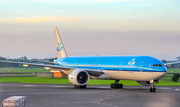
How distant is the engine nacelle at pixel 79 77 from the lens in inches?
1371

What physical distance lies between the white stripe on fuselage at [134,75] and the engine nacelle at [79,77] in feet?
7.21

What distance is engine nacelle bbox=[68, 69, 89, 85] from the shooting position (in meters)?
34.8

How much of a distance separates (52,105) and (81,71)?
16215 mm

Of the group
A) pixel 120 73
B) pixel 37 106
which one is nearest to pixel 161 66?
pixel 120 73

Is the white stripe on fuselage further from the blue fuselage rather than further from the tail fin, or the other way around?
the tail fin

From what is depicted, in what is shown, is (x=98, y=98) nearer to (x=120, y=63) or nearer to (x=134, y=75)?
(x=134, y=75)

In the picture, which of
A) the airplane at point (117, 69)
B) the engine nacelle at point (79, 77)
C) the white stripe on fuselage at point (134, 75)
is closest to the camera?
the white stripe on fuselage at point (134, 75)

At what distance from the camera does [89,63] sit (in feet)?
131

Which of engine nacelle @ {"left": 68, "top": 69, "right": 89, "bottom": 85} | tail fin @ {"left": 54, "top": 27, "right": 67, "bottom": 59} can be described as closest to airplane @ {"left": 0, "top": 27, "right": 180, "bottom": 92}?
engine nacelle @ {"left": 68, "top": 69, "right": 89, "bottom": 85}

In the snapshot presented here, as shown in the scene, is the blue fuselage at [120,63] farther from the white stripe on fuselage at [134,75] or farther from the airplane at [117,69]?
the white stripe on fuselage at [134,75]

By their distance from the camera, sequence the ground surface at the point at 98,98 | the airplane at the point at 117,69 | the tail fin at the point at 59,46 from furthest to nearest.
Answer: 1. the tail fin at the point at 59,46
2. the airplane at the point at 117,69
3. the ground surface at the point at 98,98

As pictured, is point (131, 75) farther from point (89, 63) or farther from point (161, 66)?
point (89, 63)

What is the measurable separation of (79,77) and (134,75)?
7.39 m

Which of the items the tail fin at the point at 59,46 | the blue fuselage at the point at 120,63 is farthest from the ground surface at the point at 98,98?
the tail fin at the point at 59,46
